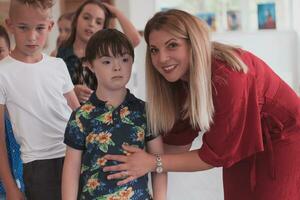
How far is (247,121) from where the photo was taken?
142 cm

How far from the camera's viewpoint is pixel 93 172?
4.57 ft

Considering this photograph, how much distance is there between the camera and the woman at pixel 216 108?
1371 millimetres

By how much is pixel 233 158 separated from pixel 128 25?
4.51ft

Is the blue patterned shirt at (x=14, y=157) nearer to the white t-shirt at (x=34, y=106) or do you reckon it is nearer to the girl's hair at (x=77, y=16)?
the white t-shirt at (x=34, y=106)

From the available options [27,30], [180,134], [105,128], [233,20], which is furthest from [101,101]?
[233,20]

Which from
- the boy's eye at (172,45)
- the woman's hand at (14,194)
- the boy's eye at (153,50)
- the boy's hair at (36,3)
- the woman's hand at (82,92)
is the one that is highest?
the boy's hair at (36,3)

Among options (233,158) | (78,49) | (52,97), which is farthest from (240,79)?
(78,49)

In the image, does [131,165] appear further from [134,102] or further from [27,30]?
[27,30]

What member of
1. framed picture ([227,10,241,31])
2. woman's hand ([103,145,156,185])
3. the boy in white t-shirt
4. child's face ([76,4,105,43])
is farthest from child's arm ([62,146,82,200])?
framed picture ([227,10,241,31])

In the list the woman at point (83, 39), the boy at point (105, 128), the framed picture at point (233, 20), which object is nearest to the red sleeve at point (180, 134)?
the boy at point (105, 128)

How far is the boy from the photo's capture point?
138cm

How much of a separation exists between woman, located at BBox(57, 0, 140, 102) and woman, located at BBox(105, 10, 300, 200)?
55 centimetres

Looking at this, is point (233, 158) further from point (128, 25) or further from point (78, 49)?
point (128, 25)

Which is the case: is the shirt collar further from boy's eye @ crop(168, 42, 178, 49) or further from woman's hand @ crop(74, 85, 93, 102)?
woman's hand @ crop(74, 85, 93, 102)
